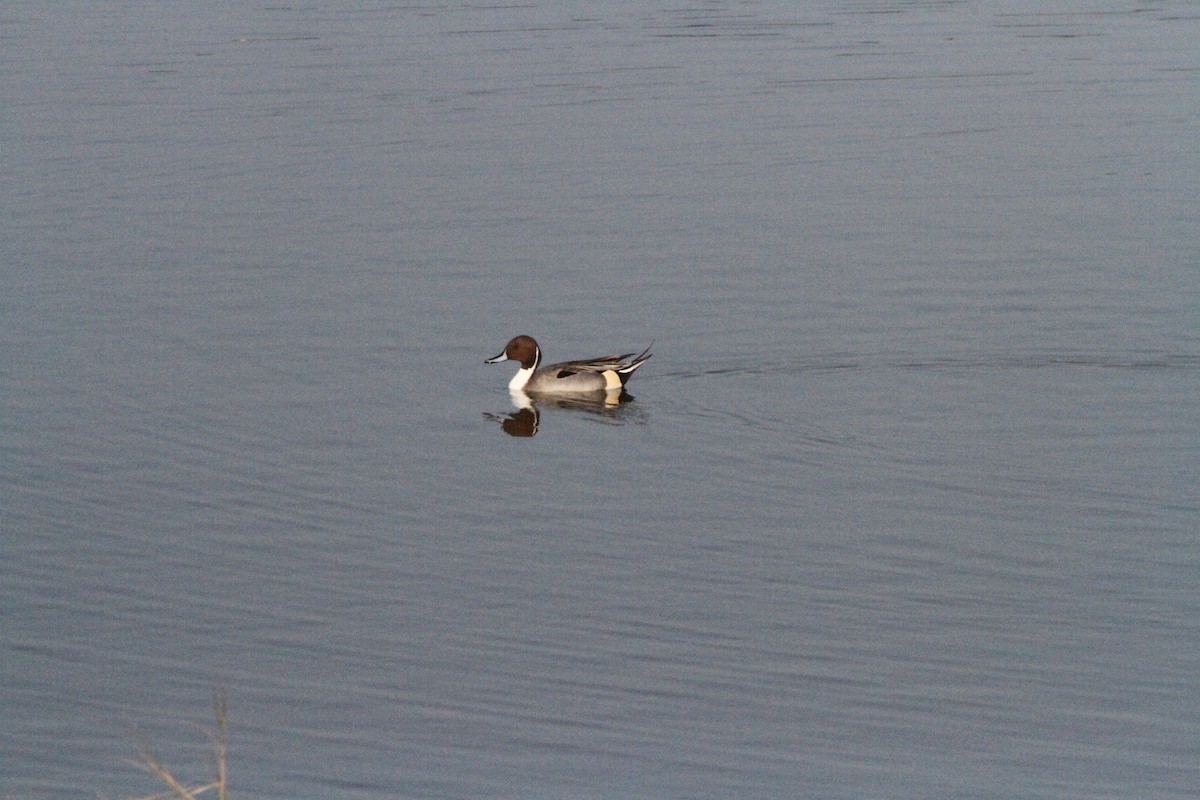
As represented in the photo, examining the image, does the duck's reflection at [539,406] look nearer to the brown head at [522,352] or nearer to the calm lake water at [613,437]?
the calm lake water at [613,437]

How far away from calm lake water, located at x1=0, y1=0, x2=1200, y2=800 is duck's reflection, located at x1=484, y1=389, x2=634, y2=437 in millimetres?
72

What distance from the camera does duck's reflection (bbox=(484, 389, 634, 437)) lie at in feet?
45.1

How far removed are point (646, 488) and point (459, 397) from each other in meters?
2.79

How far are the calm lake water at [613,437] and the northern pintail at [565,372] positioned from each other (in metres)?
0.21

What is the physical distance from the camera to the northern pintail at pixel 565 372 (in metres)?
14.1

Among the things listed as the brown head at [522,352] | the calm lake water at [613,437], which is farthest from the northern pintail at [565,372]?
the calm lake water at [613,437]

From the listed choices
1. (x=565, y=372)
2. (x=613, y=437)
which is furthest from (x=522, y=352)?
(x=613, y=437)

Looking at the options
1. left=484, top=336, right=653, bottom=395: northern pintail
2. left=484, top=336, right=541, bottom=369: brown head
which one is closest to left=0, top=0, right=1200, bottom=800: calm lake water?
left=484, top=336, right=653, bottom=395: northern pintail

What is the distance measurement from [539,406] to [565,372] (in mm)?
364

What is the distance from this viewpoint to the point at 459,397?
1407 cm

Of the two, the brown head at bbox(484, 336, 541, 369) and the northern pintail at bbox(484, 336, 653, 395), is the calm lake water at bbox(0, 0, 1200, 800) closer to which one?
the northern pintail at bbox(484, 336, 653, 395)

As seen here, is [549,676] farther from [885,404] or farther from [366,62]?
[366,62]

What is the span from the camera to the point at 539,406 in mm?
14492

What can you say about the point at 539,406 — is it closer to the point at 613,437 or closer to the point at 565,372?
the point at 565,372
